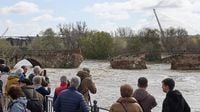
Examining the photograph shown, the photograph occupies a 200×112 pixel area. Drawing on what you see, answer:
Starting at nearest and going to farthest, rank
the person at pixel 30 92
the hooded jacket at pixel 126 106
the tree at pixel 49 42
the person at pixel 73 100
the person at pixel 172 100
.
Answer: the hooded jacket at pixel 126 106 → the person at pixel 172 100 → the person at pixel 73 100 → the person at pixel 30 92 → the tree at pixel 49 42

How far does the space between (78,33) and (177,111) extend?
103 meters

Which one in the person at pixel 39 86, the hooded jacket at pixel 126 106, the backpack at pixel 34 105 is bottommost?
the backpack at pixel 34 105

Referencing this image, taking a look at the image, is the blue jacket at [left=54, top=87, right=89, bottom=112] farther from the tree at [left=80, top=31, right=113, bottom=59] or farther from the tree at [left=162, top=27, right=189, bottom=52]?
the tree at [left=162, top=27, right=189, bottom=52]

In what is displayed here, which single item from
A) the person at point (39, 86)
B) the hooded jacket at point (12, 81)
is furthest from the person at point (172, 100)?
the hooded jacket at point (12, 81)

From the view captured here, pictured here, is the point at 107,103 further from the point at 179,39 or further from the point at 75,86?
the point at 179,39

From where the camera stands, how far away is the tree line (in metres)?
100

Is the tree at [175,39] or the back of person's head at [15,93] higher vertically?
the tree at [175,39]

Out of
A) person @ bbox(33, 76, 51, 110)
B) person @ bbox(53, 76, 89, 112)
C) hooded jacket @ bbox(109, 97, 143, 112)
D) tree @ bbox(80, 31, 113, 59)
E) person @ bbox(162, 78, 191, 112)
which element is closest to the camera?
hooded jacket @ bbox(109, 97, 143, 112)

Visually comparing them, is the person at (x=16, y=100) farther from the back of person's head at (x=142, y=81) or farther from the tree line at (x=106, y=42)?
the tree line at (x=106, y=42)

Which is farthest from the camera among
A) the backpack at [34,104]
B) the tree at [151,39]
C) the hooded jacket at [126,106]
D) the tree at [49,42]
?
the tree at [49,42]

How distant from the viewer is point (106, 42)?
99312 mm

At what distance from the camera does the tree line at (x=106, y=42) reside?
328ft

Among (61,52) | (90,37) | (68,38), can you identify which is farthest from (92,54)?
(61,52)

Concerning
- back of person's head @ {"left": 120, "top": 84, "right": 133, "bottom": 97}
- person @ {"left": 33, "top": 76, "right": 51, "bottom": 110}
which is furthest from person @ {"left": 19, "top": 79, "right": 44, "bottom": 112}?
back of person's head @ {"left": 120, "top": 84, "right": 133, "bottom": 97}
